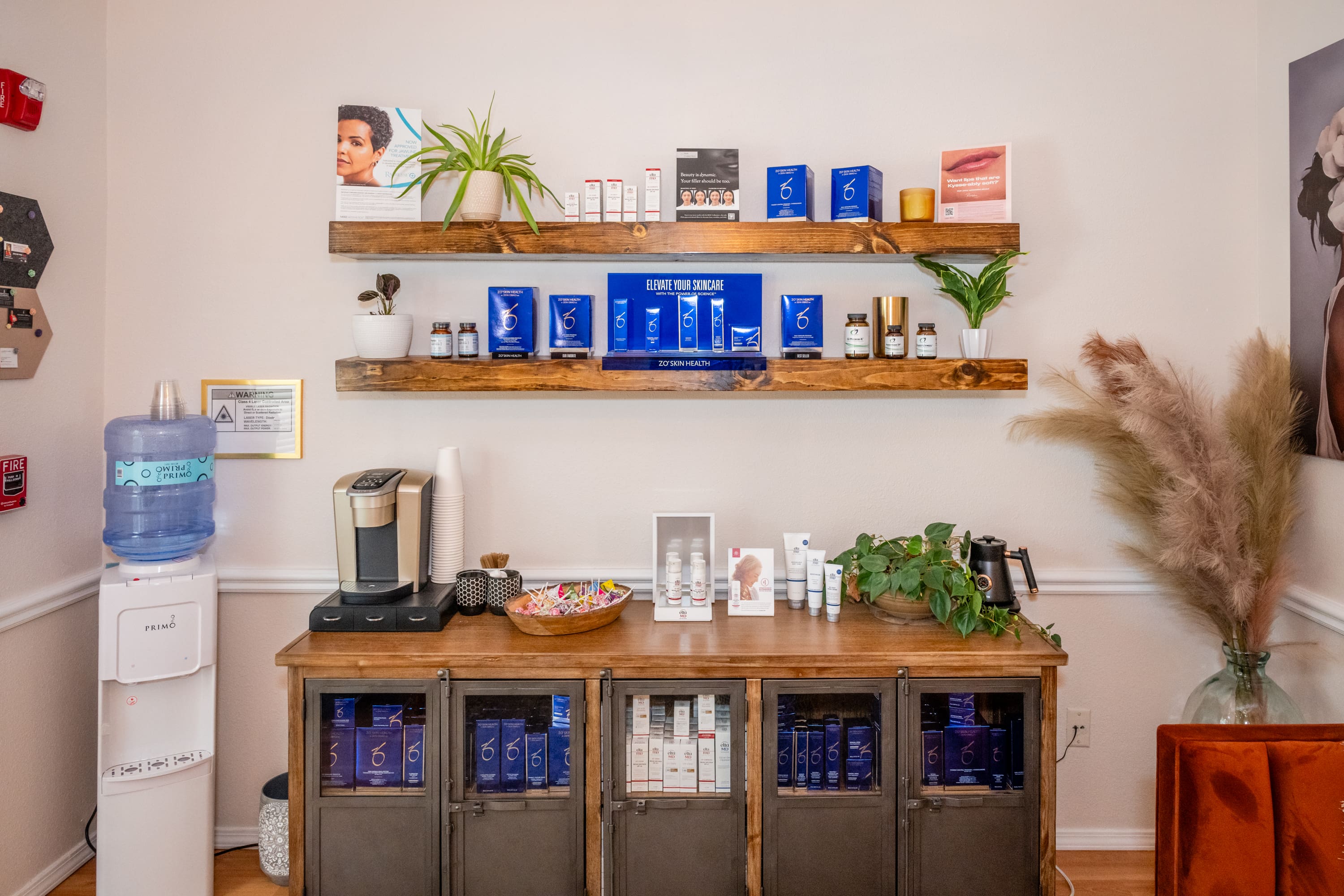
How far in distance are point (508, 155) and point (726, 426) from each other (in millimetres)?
1049

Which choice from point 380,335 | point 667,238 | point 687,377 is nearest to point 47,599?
point 380,335

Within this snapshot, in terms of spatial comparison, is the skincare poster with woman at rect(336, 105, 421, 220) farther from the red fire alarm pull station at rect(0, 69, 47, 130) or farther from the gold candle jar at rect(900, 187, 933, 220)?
the gold candle jar at rect(900, 187, 933, 220)

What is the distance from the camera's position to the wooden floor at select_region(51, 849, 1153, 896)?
2.40m

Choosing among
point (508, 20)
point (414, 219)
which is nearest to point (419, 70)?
point (508, 20)

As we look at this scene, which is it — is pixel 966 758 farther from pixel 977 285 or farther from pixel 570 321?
pixel 570 321

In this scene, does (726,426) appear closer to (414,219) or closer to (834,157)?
(834,157)

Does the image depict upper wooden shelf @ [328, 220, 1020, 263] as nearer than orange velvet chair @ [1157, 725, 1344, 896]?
No

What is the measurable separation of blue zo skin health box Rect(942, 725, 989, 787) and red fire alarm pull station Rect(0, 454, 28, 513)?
253 centimetres

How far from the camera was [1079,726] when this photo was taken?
2.62 m

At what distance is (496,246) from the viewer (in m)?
2.35

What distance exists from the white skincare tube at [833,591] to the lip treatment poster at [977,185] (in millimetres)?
1091

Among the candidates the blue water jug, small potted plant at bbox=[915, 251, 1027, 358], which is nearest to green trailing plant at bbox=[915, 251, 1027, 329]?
small potted plant at bbox=[915, 251, 1027, 358]

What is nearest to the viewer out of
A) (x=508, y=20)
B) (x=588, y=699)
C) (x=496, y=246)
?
(x=588, y=699)

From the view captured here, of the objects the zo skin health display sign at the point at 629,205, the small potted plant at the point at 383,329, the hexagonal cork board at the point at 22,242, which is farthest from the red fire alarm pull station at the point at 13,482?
the zo skin health display sign at the point at 629,205
